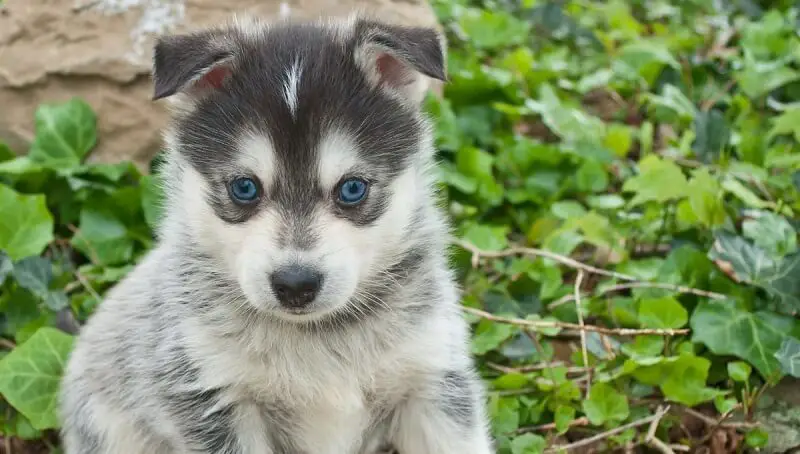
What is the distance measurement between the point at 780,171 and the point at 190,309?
3.73 meters

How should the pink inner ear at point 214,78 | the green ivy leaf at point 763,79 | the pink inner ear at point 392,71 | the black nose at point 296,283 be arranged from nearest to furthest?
the black nose at point 296,283 → the pink inner ear at point 214,78 → the pink inner ear at point 392,71 → the green ivy leaf at point 763,79

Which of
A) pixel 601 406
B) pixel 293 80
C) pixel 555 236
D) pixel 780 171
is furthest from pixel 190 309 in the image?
pixel 780 171

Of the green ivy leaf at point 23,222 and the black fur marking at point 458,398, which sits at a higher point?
the black fur marking at point 458,398

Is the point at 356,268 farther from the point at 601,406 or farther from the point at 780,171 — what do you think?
the point at 780,171

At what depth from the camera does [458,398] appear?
3.53 meters

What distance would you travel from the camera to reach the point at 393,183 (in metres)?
3.24

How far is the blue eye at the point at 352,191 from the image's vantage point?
10.2 ft

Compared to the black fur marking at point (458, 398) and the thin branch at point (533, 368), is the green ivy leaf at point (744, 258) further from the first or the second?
the black fur marking at point (458, 398)

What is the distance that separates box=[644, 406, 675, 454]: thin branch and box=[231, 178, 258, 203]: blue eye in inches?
79.8

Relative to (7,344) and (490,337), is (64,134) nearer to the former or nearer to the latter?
(7,344)

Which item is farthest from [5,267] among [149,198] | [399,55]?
[399,55]

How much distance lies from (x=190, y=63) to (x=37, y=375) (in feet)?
6.01

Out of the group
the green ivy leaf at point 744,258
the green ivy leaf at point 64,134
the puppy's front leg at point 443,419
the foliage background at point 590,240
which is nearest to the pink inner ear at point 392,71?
the puppy's front leg at point 443,419

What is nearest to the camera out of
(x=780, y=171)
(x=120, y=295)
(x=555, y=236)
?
(x=120, y=295)
